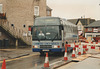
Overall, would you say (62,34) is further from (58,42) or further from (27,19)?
(27,19)

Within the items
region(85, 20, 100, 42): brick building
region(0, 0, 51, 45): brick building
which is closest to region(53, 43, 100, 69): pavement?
region(0, 0, 51, 45): brick building

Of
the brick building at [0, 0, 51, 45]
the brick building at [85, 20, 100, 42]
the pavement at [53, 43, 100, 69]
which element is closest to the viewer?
the pavement at [53, 43, 100, 69]

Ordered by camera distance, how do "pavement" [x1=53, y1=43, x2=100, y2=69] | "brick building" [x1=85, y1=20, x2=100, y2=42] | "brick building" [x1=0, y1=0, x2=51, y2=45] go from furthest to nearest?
"brick building" [x1=85, y1=20, x2=100, y2=42], "brick building" [x1=0, y1=0, x2=51, y2=45], "pavement" [x1=53, y1=43, x2=100, y2=69]

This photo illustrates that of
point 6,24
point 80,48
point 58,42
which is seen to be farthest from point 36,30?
point 6,24

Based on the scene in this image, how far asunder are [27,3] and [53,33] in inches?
709

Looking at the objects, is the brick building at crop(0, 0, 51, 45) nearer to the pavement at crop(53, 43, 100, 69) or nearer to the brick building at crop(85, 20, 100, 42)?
the pavement at crop(53, 43, 100, 69)

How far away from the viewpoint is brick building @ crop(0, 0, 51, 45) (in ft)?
100

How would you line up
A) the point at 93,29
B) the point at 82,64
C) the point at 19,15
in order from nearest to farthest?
the point at 82,64 < the point at 19,15 < the point at 93,29

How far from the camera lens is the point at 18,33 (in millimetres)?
31281

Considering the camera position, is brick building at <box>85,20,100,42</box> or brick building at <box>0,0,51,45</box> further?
brick building at <box>85,20,100,42</box>

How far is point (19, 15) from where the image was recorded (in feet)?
107

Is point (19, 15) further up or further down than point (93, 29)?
further up

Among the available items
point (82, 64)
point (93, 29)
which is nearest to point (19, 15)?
point (82, 64)

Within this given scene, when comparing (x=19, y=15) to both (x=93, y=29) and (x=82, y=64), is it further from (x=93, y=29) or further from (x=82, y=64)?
(x=93, y=29)
